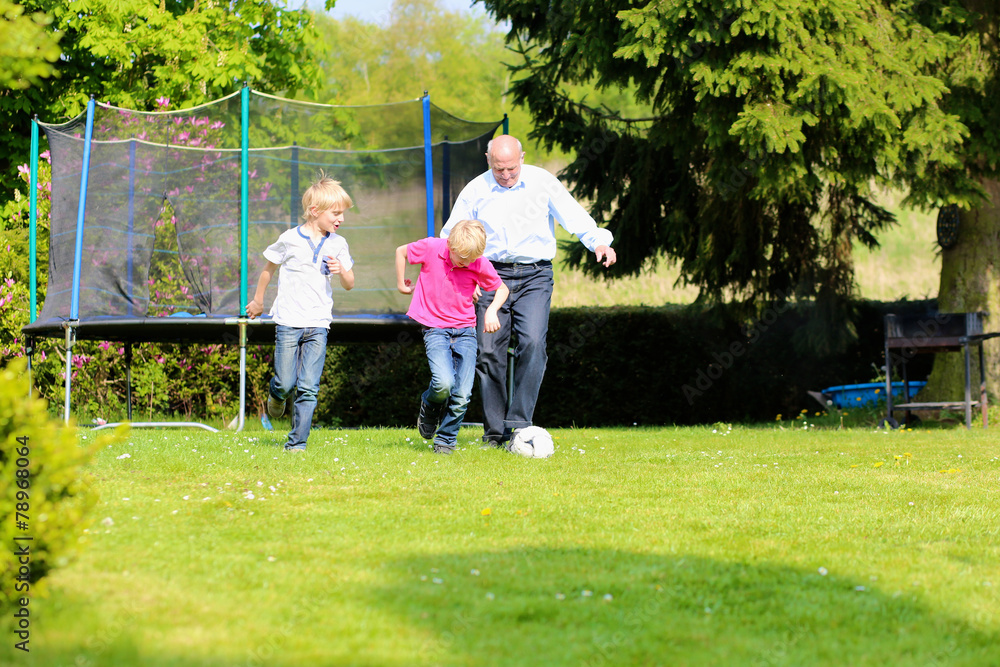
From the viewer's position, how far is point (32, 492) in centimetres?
253

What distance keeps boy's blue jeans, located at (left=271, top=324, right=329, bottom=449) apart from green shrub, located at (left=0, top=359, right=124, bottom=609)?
3.10 m

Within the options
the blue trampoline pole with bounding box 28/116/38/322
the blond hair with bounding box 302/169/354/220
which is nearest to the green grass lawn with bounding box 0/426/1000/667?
the blond hair with bounding box 302/169/354/220

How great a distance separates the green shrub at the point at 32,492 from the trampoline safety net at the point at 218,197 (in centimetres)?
552

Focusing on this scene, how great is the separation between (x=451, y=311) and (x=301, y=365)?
0.98 metres

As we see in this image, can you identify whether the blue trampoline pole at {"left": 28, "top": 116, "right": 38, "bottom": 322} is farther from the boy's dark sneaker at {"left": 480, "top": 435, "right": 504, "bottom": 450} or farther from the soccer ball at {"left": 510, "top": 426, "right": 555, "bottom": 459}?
the soccer ball at {"left": 510, "top": 426, "right": 555, "bottom": 459}

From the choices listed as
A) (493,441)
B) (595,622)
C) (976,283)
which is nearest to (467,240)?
(493,441)

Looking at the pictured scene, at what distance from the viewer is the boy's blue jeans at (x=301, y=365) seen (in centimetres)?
579

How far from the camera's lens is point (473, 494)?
14.2 feet

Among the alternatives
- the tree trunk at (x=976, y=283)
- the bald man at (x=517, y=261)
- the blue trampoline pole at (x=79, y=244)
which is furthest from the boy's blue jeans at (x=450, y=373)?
the tree trunk at (x=976, y=283)

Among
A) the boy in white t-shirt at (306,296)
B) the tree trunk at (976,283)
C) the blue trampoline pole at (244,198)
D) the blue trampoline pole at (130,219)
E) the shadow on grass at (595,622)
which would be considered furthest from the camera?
the tree trunk at (976,283)

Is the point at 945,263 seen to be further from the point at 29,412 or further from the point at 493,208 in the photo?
the point at 29,412

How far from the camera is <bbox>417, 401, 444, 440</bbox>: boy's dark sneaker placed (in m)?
6.11

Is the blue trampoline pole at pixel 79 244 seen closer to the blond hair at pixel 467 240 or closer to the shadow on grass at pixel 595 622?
the blond hair at pixel 467 240

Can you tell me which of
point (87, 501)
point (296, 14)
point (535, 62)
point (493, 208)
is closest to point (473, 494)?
point (87, 501)
